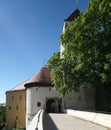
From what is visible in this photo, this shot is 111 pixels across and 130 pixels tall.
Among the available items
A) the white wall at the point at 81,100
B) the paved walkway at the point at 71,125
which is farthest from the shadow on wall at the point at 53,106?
the paved walkway at the point at 71,125

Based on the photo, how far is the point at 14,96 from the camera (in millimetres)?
52719

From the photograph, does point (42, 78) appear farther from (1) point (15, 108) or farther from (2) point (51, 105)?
(1) point (15, 108)

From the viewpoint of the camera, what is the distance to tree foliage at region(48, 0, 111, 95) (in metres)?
25.1

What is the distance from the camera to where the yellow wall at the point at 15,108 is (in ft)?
163

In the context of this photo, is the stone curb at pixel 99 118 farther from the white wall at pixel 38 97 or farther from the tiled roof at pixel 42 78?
the tiled roof at pixel 42 78

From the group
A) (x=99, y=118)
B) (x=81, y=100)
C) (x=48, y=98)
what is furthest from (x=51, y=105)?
(x=99, y=118)

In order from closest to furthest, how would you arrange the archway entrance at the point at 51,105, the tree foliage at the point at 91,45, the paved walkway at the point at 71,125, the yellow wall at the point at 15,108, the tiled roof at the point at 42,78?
the paved walkway at the point at 71,125 < the tree foliage at the point at 91,45 < the archway entrance at the point at 51,105 < the tiled roof at the point at 42,78 < the yellow wall at the point at 15,108

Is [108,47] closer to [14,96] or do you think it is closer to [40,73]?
[40,73]

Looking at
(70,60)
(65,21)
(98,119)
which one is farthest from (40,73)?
(98,119)

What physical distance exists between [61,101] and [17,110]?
44.9ft

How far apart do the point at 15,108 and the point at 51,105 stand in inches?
468

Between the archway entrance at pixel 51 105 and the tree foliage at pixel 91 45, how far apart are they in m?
12.8

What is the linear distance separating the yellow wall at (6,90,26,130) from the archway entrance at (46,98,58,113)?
29.0ft

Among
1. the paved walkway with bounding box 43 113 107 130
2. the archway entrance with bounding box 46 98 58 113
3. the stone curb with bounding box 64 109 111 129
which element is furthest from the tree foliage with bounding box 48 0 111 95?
the archway entrance with bounding box 46 98 58 113
